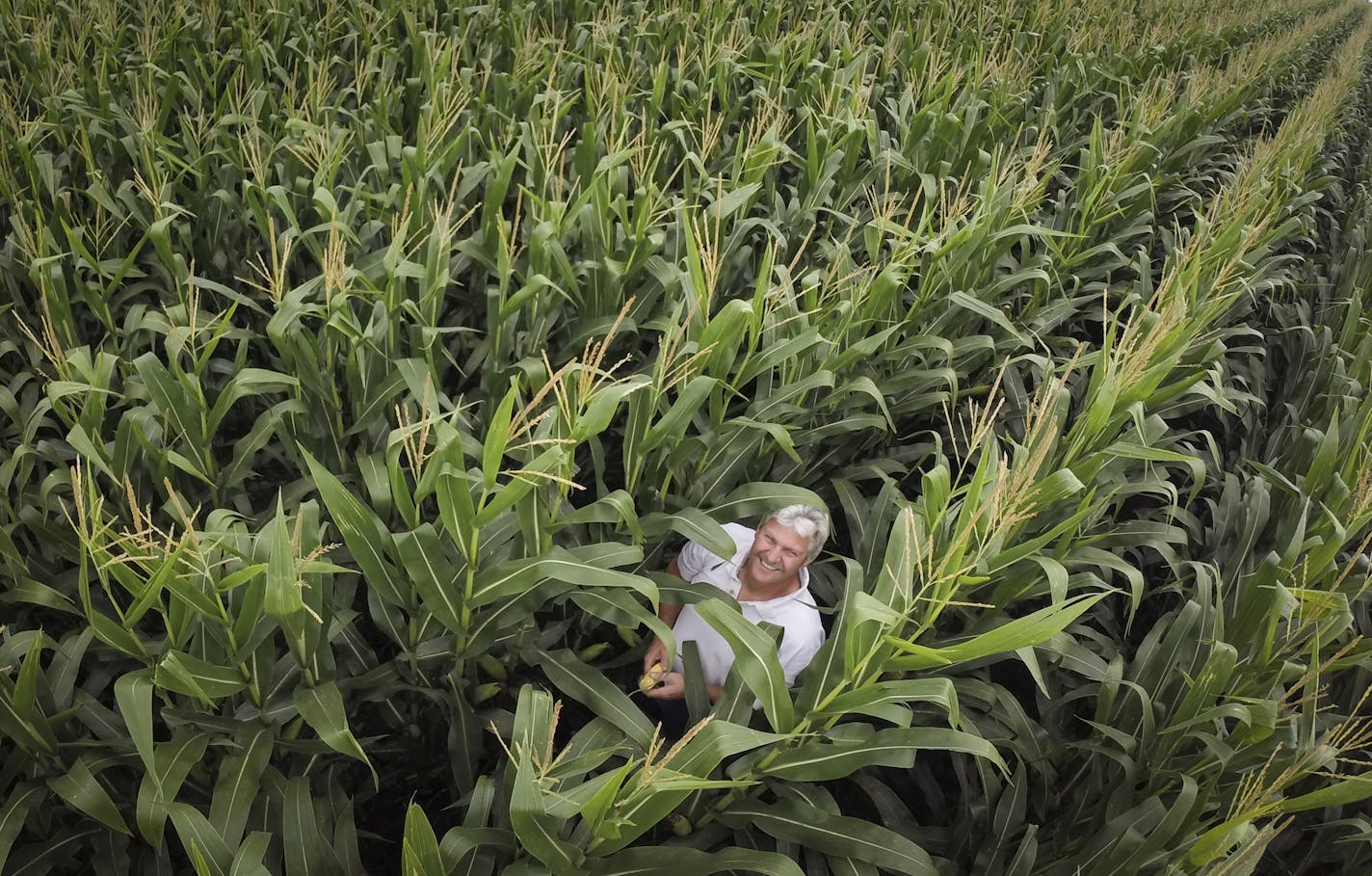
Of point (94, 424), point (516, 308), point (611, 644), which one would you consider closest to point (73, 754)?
point (94, 424)

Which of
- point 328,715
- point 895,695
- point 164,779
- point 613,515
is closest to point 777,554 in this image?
point 613,515

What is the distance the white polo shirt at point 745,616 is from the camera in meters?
1.67

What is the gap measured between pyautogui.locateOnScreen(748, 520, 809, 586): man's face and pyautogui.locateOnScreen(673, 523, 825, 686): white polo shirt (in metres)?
0.05

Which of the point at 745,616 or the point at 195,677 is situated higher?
the point at 195,677

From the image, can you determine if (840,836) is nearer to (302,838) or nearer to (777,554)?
(777,554)

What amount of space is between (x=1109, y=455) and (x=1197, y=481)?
0.46 m

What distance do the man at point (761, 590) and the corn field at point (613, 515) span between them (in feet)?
0.33

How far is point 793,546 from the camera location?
1613 mm

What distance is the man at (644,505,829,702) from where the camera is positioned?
1628 mm

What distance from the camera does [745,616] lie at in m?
1.67

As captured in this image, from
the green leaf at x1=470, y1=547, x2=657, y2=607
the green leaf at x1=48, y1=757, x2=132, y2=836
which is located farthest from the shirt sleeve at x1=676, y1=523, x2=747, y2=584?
the green leaf at x1=48, y1=757, x2=132, y2=836

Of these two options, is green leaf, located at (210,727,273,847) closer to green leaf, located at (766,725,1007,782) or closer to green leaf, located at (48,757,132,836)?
green leaf, located at (48,757,132,836)

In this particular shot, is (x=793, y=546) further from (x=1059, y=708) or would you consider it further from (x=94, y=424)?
(x=94, y=424)

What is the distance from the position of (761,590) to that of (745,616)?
0.23 feet
